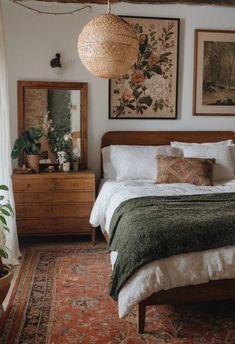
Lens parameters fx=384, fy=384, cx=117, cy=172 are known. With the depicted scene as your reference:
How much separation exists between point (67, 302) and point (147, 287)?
0.81 meters

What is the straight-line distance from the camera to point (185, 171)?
12.3 feet

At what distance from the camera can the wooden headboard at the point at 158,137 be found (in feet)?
14.2

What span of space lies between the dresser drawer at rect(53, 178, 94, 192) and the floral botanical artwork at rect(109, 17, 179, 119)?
0.88 meters

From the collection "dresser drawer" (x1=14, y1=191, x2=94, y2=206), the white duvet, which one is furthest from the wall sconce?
the white duvet

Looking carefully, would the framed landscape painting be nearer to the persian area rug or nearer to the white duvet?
the persian area rug

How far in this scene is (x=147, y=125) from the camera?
4438 millimetres

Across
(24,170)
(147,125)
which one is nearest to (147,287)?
Result: (24,170)

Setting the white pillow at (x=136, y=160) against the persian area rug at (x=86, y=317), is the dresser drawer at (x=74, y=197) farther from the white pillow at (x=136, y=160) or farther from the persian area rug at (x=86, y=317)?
the persian area rug at (x=86, y=317)

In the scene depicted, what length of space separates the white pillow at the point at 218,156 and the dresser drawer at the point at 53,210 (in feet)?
4.06

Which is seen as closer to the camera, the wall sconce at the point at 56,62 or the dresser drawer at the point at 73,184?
the dresser drawer at the point at 73,184

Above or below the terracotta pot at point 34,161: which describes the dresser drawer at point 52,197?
below

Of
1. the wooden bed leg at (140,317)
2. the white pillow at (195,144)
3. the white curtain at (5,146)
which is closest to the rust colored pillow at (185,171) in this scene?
the white pillow at (195,144)

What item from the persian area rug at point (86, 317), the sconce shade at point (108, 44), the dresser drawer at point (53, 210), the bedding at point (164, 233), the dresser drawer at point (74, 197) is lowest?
the persian area rug at point (86, 317)

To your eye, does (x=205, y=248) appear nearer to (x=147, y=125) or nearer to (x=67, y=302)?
(x=67, y=302)
